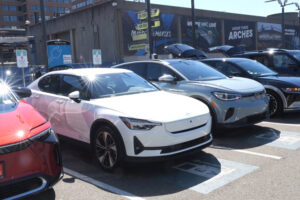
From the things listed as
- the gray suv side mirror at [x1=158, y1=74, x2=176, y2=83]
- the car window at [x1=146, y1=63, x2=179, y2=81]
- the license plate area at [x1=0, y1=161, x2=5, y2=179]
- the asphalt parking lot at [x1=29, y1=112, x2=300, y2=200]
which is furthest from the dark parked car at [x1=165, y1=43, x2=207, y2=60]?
the license plate area at [x1=0, y1=161, x2=5, y2=179]

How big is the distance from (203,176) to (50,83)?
136 inches

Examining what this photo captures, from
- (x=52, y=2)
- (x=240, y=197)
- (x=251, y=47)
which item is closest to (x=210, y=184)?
(x=240, y=197)

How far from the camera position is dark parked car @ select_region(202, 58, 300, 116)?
757 centimetres

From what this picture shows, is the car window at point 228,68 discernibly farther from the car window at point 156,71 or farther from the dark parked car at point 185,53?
the dark parked car at point 185,53

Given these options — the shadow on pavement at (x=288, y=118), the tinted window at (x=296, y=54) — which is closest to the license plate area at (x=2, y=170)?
the shadow on pavement at (x=288, y=118)

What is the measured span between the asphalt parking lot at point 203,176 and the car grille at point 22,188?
0.65 metres

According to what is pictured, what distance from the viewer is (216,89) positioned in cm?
604

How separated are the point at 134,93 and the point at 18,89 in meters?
1.82

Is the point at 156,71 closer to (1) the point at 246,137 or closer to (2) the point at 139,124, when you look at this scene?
(1) the point at 246,137

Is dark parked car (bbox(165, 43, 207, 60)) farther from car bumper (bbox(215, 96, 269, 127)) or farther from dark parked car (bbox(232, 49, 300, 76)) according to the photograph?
car bumper (bbox(215, 96, 269, 127))

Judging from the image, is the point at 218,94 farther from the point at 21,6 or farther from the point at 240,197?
the point at 21,6

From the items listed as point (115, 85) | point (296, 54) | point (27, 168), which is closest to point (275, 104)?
point (296, 54)

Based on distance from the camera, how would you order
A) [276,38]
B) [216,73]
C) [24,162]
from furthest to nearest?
[276,38], [216,73], [24,162]

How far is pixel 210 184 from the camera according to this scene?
3875mm
